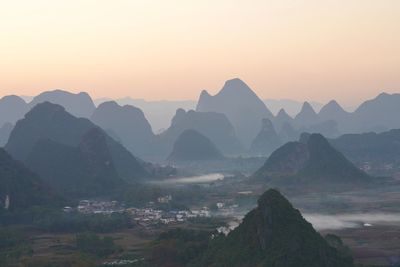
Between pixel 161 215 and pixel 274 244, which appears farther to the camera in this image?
pixel 161 215

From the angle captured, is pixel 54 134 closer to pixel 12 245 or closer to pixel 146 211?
pixel 146 211

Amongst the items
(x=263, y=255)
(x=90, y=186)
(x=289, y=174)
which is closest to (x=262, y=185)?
(x=289, y=174)

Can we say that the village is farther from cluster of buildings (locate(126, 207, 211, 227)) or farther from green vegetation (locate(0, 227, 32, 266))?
green vegetation (locate(0, 227, 32, 266))

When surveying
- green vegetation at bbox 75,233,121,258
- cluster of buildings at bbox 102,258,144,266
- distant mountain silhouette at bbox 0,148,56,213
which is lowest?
cluster of buildings at bbox 102,258,144,266

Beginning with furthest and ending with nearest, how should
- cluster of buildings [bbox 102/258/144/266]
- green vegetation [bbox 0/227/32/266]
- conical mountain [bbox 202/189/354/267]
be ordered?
green vegetation [bbox 0/227/32/266] → cluster of buildings [bbox 102/258/144/266] → conical mountain [bbox 202/189/354/267]

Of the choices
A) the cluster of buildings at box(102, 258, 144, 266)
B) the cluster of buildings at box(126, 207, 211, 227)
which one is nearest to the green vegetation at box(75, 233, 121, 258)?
the cluster of buildings at box(102, 258, 144, 266)

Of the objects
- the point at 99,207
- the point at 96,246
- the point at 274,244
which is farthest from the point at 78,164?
the point at 274,244
